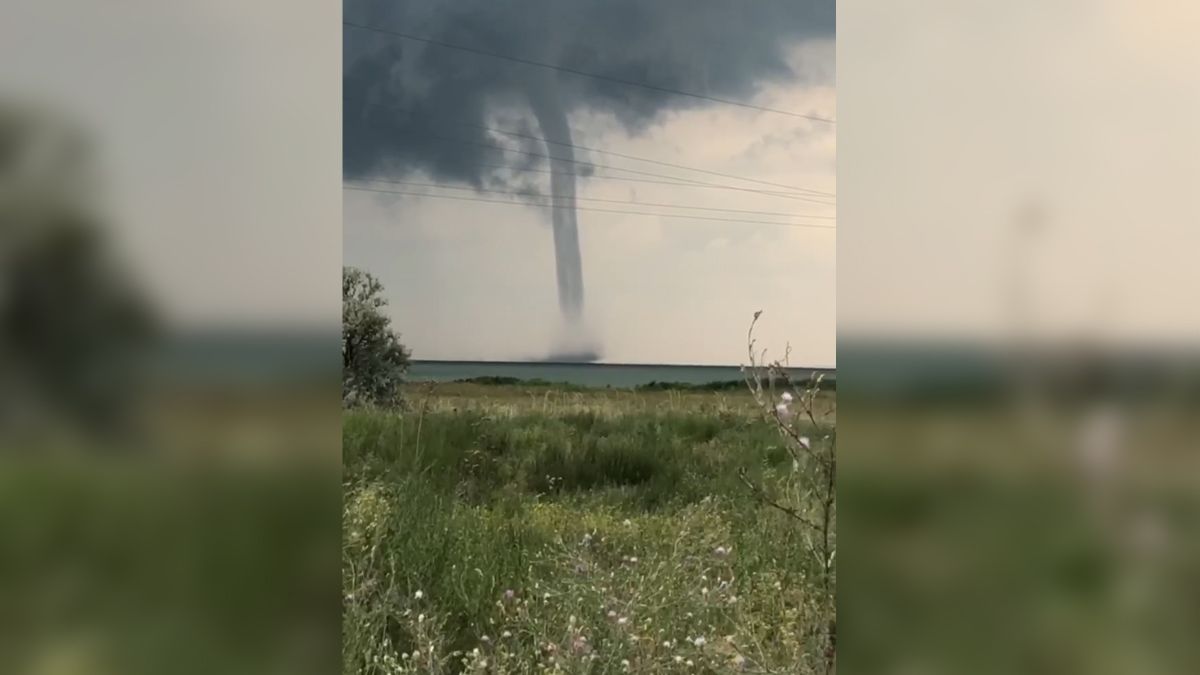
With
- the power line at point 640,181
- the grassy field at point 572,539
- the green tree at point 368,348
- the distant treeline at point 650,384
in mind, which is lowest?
the grassy field at point 572,539

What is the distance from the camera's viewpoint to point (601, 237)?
1.79 meters

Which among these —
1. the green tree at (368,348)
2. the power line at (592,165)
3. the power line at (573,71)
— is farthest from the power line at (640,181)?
the green tree at (368,348)

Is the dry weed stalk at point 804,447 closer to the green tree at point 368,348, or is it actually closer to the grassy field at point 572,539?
the grassy field at point 572,539

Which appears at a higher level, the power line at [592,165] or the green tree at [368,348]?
the power line at [592,165]

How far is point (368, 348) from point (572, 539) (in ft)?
2.14

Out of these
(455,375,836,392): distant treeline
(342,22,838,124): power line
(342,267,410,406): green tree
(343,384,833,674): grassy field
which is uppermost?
(342,22,838,124): power line

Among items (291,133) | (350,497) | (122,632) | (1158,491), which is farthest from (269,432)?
(1158,491)

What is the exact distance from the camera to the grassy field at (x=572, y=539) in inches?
67.9

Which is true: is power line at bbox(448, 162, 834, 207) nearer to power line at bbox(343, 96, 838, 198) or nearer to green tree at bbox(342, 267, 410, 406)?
power line at bbox(343, 96, 838, 198)

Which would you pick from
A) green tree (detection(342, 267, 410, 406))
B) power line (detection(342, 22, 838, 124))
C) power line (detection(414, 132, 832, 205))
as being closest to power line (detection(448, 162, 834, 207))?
power line (detection(414, 132, 832, 205))

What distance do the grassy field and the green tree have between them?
0.05 metres

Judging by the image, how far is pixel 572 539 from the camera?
1866 mm

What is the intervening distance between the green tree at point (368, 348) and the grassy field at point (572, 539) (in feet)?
0.16

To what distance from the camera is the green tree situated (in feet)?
5.63
